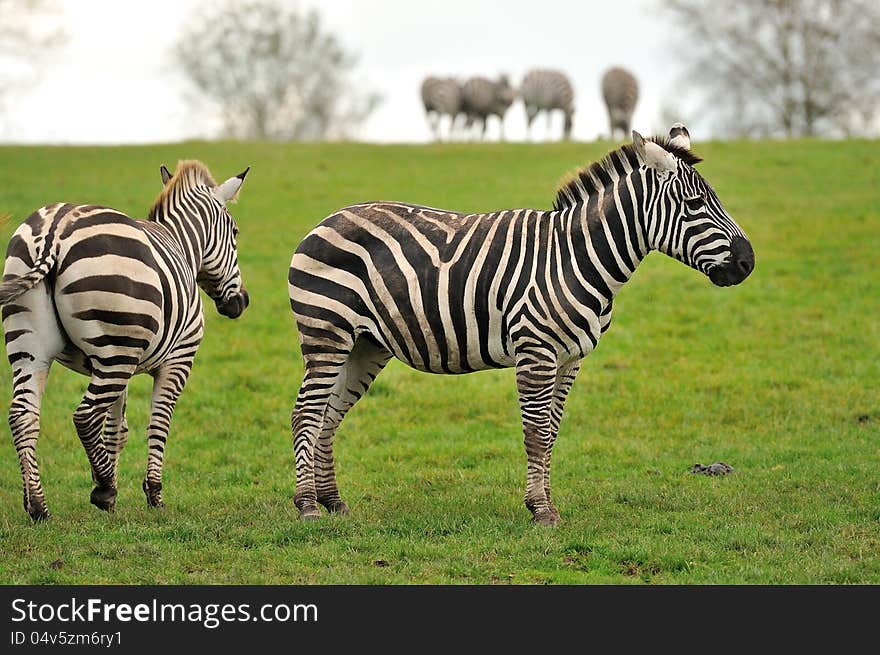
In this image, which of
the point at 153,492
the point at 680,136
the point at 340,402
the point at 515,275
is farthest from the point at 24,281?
the point at 680,136

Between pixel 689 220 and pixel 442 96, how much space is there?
2668 cm

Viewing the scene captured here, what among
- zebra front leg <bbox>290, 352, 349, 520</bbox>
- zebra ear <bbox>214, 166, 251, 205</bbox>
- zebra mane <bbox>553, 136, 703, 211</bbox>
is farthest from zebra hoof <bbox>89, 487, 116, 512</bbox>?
zebra mane <bbox>553, 136, 703, 211</bbox>

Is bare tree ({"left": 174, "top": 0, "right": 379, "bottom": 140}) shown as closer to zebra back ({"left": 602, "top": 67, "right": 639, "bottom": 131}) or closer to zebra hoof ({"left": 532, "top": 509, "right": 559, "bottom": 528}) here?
zebra back ({"left": 602, "top": 67, "right": 639, "bottom": 131})

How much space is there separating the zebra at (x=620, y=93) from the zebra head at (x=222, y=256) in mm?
24068

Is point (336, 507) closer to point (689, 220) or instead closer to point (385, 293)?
point (385, 293)

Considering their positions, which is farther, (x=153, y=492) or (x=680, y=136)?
(x=153, y=492)

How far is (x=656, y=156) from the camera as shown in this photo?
8.42 metres

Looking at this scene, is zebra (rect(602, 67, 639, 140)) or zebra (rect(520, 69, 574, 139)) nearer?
zebra (rect(602, 67, 639, 140))

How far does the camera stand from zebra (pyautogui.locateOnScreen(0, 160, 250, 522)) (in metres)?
8.07

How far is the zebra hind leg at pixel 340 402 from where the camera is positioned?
9.20m

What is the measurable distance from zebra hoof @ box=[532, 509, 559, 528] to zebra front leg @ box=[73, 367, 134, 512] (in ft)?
10.7

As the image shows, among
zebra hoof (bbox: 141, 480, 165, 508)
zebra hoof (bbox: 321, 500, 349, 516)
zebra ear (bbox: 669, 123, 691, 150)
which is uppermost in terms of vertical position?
zebra ear (bbox: 669, 123, 691, 150)
